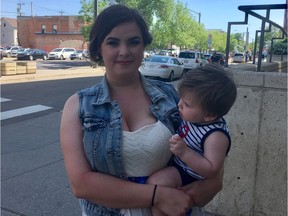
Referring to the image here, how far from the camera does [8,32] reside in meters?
85.5

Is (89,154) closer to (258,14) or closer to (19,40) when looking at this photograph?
(258,14)

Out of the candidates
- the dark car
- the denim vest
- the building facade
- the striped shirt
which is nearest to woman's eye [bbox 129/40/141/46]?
the denim vest

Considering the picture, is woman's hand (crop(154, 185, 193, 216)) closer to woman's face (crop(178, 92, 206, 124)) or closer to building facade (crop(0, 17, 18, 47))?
woman's face (crop(178, 92, 206, 124))

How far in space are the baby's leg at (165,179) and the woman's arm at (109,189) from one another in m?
0.04

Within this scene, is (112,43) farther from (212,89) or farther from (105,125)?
(212,89)

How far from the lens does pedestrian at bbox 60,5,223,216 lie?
5.31 ft

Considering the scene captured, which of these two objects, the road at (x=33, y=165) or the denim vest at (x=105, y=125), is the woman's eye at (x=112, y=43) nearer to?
the denim vest at (x=105, y=125)

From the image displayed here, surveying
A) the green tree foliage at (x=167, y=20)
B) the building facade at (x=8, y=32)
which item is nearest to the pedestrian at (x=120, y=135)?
the green tree foliage at (x=167, y=20)

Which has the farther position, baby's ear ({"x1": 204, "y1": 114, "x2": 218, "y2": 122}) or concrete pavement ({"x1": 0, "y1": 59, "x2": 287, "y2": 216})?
concrete pavement ({"x1": 0, "y1": 59, "x2": 287, "y2": 216})

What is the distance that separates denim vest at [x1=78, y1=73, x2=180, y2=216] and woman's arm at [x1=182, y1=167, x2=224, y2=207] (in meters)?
0.31

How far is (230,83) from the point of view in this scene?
1729mm

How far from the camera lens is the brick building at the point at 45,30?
67.5m

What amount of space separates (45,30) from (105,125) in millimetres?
76103

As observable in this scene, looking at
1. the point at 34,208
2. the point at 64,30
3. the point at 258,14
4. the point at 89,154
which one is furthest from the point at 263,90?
the point at 64,30
